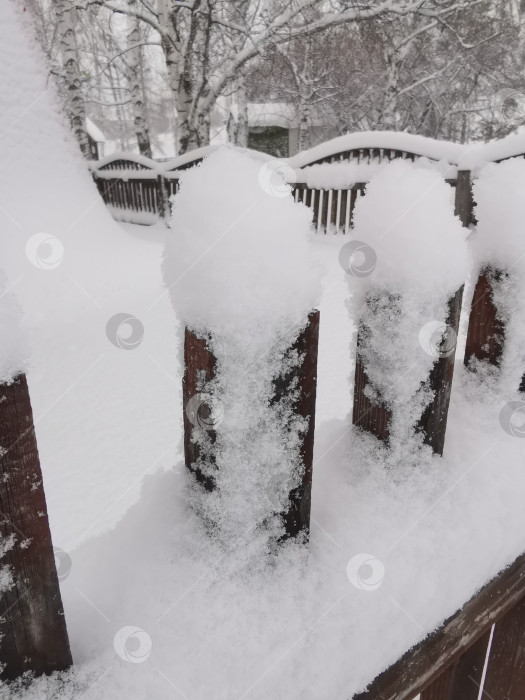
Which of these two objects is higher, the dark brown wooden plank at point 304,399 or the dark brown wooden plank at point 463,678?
the dark brown wooden plank at point 304,399

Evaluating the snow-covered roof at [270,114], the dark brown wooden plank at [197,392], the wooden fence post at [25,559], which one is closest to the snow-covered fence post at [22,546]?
the wooden fence post at [25,559]

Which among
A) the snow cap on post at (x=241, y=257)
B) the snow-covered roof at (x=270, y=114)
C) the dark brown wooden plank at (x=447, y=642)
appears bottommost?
the snow-covered roof at (x=270, y=114)

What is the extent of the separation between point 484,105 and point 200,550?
1184 inches

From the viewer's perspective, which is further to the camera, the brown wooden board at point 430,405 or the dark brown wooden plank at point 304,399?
the brown wooden board at point 430,405

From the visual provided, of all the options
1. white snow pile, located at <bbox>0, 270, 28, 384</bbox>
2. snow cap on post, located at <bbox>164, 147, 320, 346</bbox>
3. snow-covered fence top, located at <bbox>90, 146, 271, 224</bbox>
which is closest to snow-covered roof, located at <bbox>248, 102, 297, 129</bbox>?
snow-covered fence top, located at <bbox>90, 146, 271, 224</bbox>

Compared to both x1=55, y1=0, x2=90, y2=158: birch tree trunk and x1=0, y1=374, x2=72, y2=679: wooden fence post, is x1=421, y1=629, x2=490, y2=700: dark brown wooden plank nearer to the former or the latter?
x1=0, y1=374, x2=72, y2=679: wooden fence post

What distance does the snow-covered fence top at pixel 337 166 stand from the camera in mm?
6098

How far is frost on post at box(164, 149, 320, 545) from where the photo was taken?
70 cm

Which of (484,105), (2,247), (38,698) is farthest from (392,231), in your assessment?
(484,105)

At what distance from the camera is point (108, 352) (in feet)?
11.3

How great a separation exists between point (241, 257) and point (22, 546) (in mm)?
470

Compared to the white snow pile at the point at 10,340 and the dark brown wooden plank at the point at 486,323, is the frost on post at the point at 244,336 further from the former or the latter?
the dark brown wooden plank at the point at 486,323

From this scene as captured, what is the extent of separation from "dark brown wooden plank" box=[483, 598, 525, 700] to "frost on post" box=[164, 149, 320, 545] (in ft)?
2.64

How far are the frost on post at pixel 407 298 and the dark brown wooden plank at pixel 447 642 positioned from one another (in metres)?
0.31
